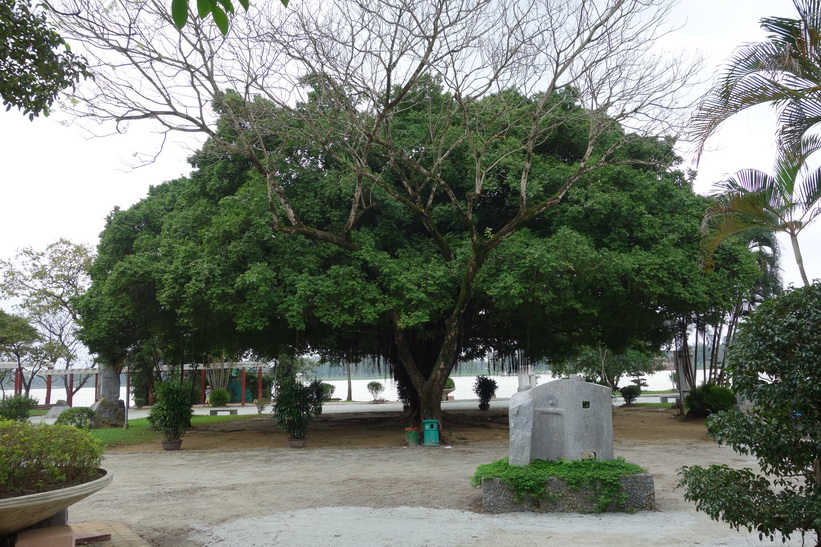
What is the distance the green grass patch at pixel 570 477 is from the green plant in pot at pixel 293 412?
28.0 ft

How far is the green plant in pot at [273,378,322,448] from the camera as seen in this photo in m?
15.8

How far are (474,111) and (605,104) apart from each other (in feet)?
9.10

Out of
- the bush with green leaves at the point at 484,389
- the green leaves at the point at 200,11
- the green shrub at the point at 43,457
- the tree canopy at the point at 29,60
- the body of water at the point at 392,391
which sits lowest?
the body of water at the point at 392,391

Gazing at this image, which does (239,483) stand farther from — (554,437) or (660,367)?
(660,367)

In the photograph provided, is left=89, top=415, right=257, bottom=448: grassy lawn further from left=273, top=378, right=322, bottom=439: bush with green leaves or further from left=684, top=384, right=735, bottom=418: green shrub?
left=684, top=384, right=735, bottom=418: green shrub

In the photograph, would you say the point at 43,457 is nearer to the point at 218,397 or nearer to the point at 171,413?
the point at 171,413

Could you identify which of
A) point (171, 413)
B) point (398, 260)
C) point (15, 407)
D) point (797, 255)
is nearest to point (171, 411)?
point (171, 413)

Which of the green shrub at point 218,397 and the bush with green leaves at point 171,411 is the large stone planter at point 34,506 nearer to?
the bush with green leaves at point 171,411

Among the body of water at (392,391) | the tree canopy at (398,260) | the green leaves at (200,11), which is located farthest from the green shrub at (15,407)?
the green leaves at (200,11)

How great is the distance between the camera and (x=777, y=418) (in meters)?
4.89

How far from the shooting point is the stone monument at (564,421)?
8477 millimetres

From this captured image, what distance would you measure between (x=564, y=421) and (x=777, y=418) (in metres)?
3.84

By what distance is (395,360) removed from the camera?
21297 mm

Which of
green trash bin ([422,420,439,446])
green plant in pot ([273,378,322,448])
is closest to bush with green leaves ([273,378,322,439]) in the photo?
green plant in pot ([273,378,322,448])
